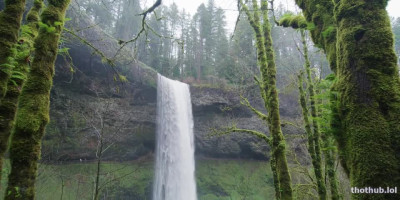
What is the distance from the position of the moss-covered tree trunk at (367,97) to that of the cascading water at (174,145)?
1869 centimetres

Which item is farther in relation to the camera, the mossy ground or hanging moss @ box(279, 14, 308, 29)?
the mossy ground

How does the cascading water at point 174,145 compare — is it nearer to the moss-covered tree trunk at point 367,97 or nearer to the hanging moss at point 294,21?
the hanging moss at point 294,21

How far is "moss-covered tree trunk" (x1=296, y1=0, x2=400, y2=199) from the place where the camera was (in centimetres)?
158

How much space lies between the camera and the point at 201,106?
77.5ft

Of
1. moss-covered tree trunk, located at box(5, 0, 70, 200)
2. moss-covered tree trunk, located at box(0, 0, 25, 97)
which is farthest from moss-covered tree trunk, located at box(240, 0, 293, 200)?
moss-covered tree trunk, located at box(0, 0, 25, 97)

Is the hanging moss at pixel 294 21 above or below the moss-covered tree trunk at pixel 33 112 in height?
above

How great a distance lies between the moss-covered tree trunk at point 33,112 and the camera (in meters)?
2.33

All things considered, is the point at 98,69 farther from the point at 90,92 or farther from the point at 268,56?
the point at 268,56

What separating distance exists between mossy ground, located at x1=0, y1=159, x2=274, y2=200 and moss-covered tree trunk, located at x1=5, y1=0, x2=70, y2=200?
1342 cm

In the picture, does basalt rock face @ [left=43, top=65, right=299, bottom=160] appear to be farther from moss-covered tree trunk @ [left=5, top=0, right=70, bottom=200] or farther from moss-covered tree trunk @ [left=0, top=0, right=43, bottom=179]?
moss-covered tree trunk @ [left=5, top=0, right=70, bottom=200]

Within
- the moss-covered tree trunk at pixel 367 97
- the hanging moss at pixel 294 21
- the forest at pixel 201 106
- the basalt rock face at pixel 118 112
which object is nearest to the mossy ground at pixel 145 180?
the forest at pixel 201 106

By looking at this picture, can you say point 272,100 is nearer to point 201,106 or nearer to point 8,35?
point 8,35

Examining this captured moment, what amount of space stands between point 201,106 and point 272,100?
18.6m

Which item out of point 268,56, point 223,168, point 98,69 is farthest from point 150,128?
point 268,56
